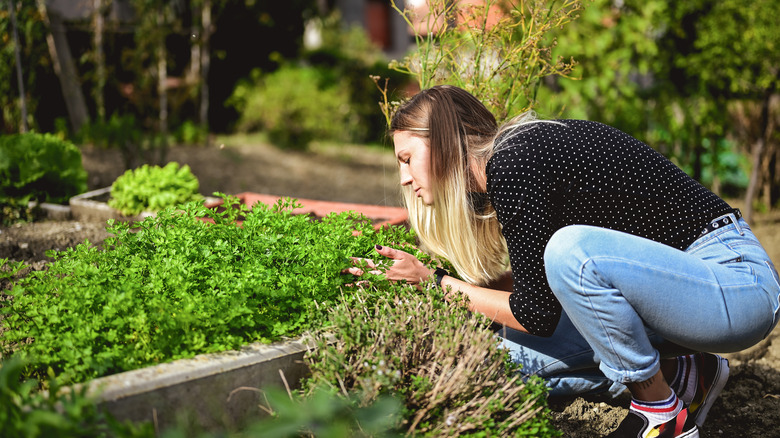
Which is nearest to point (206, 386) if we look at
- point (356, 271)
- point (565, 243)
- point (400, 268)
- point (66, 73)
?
point (356, 271)

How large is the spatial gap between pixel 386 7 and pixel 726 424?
17161 mm

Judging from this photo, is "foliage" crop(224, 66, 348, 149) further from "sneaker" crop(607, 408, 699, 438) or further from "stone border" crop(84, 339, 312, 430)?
"sneaker" crop(607, 408, 699, 438)

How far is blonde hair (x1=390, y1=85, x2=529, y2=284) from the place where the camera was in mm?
2133

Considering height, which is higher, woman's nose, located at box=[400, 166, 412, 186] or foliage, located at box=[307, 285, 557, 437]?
woman's nose, located at box=[400, 166, 412, 186]

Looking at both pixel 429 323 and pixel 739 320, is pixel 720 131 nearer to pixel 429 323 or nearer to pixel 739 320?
pixel 739 320

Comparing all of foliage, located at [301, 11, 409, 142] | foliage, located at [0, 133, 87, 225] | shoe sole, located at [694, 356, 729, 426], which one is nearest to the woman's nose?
shoe sole, located at [694, 356, 729, 426]

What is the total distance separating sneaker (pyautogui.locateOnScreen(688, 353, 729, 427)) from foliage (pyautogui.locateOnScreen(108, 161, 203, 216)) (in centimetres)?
267

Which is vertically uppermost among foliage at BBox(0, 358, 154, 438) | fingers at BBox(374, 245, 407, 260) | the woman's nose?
the woman's nose

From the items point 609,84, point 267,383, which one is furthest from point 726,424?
point 609,84

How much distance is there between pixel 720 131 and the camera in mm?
5777

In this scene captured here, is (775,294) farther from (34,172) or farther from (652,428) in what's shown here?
(34,172)

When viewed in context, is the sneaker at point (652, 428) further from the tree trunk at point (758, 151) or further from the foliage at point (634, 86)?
the foliage at point (634, 86)

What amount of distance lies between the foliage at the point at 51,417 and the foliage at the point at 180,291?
23 cm

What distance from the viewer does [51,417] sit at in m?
1.30
